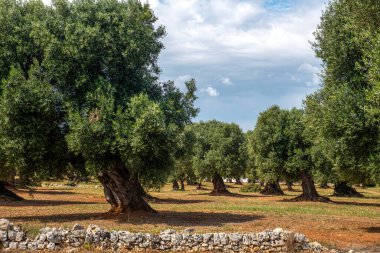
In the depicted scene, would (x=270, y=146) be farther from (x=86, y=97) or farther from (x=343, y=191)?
(x=86, y=97)

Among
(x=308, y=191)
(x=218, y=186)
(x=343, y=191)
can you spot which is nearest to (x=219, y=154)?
(x=218, y=186)

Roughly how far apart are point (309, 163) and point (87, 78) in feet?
130

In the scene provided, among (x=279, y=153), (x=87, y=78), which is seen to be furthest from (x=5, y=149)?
(x=279, y=153)

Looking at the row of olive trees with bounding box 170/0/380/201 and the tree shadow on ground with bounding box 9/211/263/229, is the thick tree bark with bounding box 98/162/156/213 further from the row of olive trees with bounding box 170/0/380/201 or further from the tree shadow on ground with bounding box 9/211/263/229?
Result: the row of olive trees with bounding box 170/0/380/201

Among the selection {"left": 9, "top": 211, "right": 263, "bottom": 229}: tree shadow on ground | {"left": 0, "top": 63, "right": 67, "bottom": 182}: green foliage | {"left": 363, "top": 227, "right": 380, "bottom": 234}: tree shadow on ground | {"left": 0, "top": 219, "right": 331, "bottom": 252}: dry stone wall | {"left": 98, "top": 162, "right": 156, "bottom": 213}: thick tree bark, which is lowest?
{"left": 363, "top": 227, "right": 380, "bottom": 234}: tree shadow on ground

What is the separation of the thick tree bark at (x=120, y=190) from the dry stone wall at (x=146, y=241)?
1139 cm

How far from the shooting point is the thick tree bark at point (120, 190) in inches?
1224

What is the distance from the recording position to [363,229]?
28.2m

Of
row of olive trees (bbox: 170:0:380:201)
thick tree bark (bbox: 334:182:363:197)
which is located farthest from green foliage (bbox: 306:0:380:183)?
thick tree bark (bbox: 334:182:363:197)

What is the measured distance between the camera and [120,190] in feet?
103

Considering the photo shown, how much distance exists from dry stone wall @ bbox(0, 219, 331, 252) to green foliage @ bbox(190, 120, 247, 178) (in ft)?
190

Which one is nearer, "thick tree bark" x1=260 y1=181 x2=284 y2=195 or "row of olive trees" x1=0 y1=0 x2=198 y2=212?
"row of olive trees" x1=0 y1=0 x2=198 y2=212

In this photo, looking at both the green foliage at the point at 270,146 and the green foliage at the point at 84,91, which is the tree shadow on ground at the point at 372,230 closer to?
the green foliage at the point at 84,91

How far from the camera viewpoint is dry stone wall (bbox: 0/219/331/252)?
18.8 m
